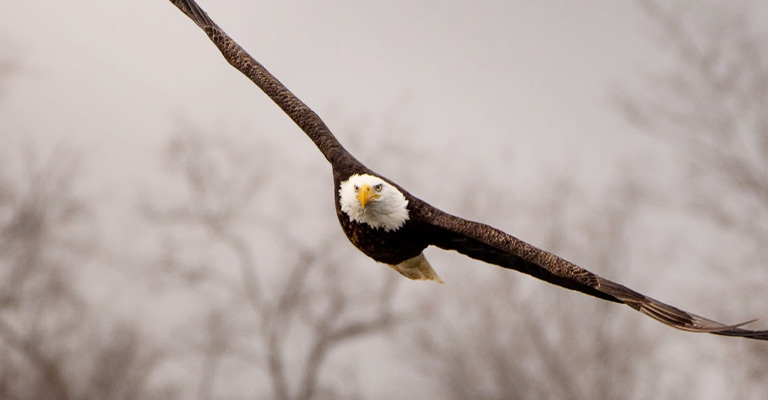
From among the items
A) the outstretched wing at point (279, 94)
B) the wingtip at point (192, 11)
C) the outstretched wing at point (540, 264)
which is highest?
the wingtip at point (192, 11)

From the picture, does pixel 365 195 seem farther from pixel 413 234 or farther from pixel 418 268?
pixel 418 268

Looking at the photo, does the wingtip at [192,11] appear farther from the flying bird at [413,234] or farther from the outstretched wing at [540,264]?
the outstretched wing at [540,264]

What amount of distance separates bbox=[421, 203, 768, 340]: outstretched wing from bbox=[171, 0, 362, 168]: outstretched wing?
0.70 metres

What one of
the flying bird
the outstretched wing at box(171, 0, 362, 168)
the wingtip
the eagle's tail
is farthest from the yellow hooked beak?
the wingtip

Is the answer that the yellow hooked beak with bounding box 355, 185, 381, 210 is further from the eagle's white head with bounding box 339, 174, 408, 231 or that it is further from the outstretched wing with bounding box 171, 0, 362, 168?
the outstretched wing with bounding box 171, 0, 362, 168

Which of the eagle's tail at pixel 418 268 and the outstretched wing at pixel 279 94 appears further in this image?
the eagle's tail at pixel 418 268

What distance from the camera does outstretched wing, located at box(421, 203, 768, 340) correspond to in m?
5.36

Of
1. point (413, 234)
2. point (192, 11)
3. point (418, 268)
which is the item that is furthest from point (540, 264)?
point (192, 11)

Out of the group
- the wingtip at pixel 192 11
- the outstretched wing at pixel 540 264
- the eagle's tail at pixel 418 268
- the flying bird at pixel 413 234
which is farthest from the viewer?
the wingtip at pixel 192 11

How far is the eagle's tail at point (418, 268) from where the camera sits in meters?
6.80

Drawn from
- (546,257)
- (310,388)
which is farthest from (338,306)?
(546,257)

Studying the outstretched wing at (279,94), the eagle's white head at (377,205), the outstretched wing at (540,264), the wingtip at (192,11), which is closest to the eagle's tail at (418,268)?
the outstretched wing at (540,264)

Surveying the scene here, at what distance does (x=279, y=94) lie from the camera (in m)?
6.93

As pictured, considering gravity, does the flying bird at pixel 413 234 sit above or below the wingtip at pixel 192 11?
below
